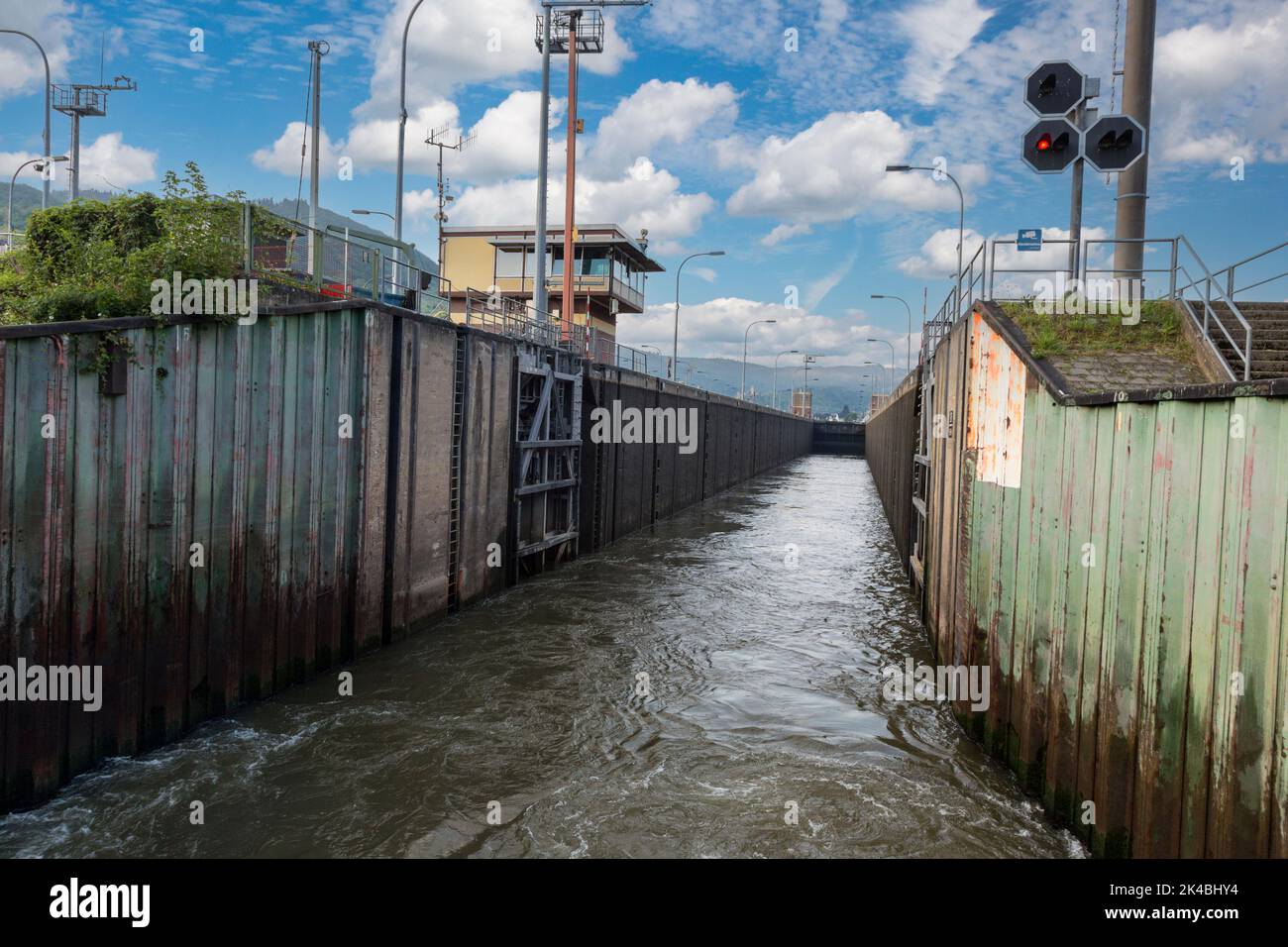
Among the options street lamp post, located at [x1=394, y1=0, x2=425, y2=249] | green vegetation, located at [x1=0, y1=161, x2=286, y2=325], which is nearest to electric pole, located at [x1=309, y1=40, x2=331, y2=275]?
street lamp post, located at [x1=394, y1=0, x2=425, y2=249]

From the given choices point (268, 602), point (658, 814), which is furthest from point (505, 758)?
point (268, 602)

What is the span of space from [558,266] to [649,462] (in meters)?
24.7

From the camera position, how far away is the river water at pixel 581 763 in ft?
23.9

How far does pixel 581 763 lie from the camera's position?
9.03m

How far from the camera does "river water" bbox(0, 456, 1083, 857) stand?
23.9ft

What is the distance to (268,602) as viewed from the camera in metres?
10.2

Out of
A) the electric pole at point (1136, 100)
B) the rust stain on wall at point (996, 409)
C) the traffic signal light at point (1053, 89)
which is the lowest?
the rust stain on wall at point (996, 409)

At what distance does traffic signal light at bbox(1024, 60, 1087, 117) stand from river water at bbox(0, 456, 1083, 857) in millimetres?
8213

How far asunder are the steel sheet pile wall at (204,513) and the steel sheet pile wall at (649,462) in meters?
8.98

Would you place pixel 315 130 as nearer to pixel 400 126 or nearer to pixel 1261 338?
pixel 400 126

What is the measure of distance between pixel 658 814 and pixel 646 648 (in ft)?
18.9

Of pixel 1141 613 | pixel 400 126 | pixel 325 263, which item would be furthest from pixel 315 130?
pixel 1141 613

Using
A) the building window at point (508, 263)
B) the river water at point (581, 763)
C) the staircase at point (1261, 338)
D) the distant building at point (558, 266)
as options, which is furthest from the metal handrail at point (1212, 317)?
the building window at point (508, 263)

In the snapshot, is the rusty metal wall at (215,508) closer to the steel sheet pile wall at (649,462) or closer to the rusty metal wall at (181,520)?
the rusty metal wall at (181,520)
